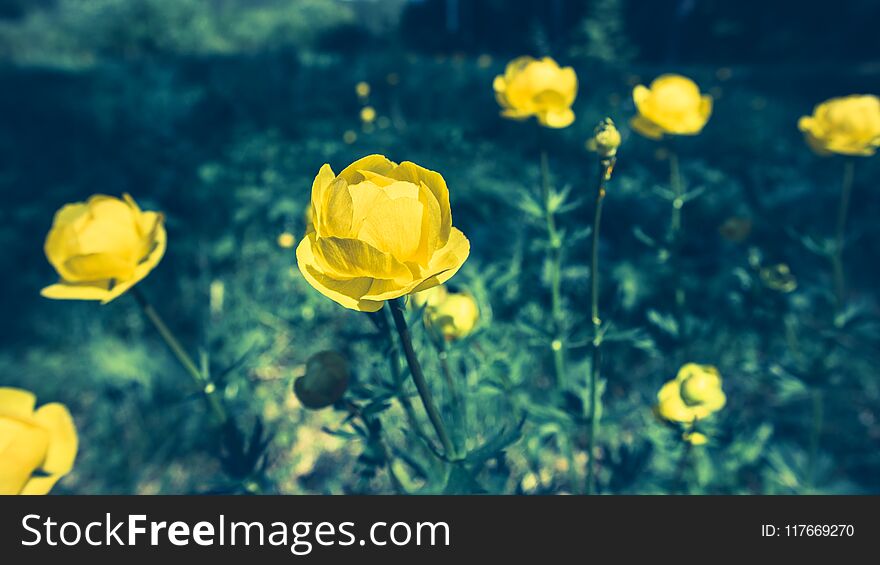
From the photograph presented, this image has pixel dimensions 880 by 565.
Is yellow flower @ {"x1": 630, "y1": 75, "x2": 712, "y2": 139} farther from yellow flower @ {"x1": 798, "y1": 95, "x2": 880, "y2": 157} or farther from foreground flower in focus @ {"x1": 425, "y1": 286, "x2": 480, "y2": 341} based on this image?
foreground flower in focus @ {"x1": 425, "y1": 286, "x2": 480, "y2": 341}

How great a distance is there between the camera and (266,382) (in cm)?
180

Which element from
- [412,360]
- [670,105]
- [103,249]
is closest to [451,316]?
[412,360]

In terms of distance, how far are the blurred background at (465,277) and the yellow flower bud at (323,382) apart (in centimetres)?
5

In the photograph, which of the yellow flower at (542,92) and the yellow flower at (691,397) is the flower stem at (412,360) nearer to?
the yellow flower at (691,397)

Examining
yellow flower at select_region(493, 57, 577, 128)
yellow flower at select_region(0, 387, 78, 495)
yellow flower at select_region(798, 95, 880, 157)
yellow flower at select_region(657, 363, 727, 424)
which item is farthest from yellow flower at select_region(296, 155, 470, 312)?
yellow flower at select_region(798, 95, 880, 157)

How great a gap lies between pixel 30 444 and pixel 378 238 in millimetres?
492

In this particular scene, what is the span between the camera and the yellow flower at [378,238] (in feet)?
1.82

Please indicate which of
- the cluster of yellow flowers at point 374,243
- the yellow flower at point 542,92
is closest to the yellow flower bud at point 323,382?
the cluster of yellow flowers at point 374,243

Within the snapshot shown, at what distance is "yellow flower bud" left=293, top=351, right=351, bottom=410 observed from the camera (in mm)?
789

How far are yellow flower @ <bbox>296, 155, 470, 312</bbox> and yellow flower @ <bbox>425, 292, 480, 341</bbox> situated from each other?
0.32m

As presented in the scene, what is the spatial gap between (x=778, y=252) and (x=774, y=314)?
802mm

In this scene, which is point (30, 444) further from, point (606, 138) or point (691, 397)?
point (691, 397)

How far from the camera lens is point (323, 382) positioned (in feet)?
2.58
